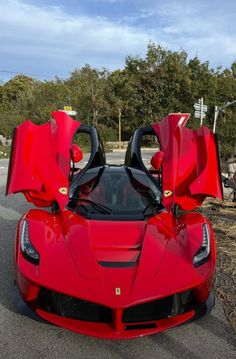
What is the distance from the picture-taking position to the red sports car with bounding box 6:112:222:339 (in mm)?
3045

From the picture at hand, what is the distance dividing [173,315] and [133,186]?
5.96 feet

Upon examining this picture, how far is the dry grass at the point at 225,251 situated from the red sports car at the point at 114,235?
63 cm

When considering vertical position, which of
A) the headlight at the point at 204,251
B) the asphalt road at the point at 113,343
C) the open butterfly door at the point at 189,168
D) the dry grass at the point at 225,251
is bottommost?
the dry grass at the point at 225,251

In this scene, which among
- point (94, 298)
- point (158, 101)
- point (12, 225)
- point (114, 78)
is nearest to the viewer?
point (94, 298)

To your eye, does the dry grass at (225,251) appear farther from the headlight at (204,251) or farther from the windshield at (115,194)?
the windshield at (115,194)

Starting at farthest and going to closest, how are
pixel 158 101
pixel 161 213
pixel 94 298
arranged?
pixel 158 101 < pixel 161 213 < pixel 94 298

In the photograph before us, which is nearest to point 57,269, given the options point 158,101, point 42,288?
point 42,288

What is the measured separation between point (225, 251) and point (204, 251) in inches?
75.9

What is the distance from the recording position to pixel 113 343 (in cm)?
318

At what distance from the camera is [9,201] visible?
30.0 ft

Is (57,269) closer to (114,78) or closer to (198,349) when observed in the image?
(198,349)

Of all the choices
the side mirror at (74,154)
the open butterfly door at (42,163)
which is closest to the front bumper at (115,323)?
the open butterfly door at (42,163)

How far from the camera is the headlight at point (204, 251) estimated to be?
3.42m

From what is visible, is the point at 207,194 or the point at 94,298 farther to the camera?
the point at 207,194
